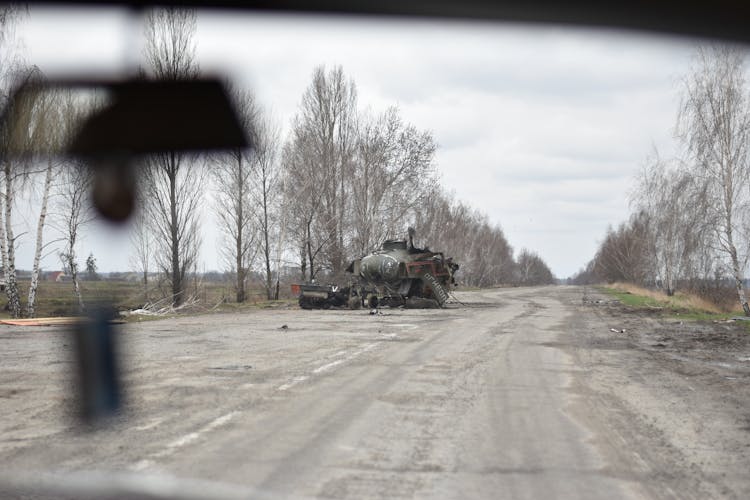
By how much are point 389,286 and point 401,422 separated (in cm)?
2396

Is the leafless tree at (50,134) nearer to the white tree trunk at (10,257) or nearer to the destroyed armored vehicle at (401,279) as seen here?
the white tree trunk at (10,257)

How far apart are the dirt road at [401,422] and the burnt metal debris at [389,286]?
16.3m

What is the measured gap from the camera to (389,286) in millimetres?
30328

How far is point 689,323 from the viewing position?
21516 millimetres

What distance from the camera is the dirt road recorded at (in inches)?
182

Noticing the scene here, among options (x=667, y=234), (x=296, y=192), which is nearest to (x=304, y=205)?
(x=296, y=192)

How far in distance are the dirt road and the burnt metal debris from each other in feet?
53.4

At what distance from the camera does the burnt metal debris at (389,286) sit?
96.3ft

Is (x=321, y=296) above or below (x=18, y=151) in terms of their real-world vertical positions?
below

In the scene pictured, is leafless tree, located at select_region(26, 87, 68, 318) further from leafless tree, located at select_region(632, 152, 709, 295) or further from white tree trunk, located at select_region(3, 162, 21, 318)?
leafless tree, located at select_region(632, 152, 709, 295)

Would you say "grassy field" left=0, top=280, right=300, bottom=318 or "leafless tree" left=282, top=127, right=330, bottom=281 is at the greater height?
"leafless tree" left=282, top=127, right=330, bottom=281

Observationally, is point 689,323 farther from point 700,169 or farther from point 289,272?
point 289,272

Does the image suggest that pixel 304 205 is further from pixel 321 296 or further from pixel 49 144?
pixel 49 144

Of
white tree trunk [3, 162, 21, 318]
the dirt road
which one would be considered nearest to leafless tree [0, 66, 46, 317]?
white tree trunk [3, 162, 21, 318]
